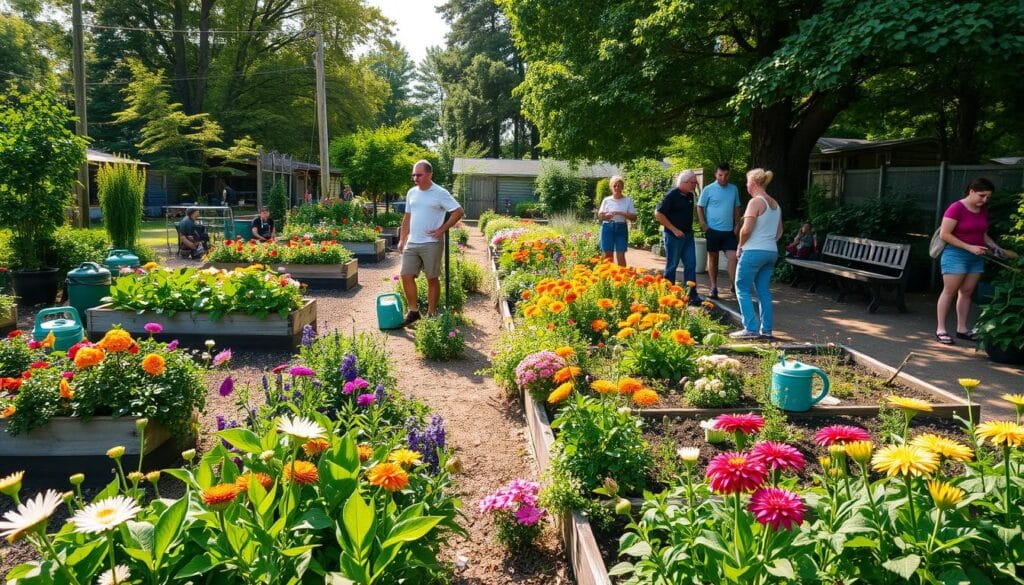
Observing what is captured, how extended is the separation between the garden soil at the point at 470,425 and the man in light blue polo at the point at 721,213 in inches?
111

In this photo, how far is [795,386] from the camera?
386 cm

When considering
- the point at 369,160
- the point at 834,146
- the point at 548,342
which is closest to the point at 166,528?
the point at 548,342

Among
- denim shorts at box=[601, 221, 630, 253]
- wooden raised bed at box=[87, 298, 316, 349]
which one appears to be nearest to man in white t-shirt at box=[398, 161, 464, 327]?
wooden raised bed at box=[87, 298, 316, 349]

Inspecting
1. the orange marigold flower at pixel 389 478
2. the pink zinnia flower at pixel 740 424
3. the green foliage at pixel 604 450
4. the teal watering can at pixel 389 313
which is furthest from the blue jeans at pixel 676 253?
the orange marigold flower at pixel 389 478

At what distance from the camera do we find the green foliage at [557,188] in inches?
1033

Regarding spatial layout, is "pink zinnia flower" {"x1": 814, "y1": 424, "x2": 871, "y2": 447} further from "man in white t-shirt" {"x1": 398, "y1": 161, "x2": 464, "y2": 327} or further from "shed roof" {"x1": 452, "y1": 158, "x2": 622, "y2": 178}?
"shed roof" {"x1": 452, "y1": 158, "x2": 622, "y2": 178}

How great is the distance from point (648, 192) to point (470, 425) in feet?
41.7

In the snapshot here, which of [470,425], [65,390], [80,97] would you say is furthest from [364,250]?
[65,390]

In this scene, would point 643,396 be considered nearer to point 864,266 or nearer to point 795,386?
point 795,386

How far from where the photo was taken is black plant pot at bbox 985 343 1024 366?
5766 millimetres

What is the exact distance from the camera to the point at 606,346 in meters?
5.05

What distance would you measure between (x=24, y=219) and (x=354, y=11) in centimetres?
3194

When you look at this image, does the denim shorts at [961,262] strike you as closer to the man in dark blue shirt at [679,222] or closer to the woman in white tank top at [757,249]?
the woman in white tank top at [757,249]

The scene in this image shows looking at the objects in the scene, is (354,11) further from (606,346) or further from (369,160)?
(606,346)
